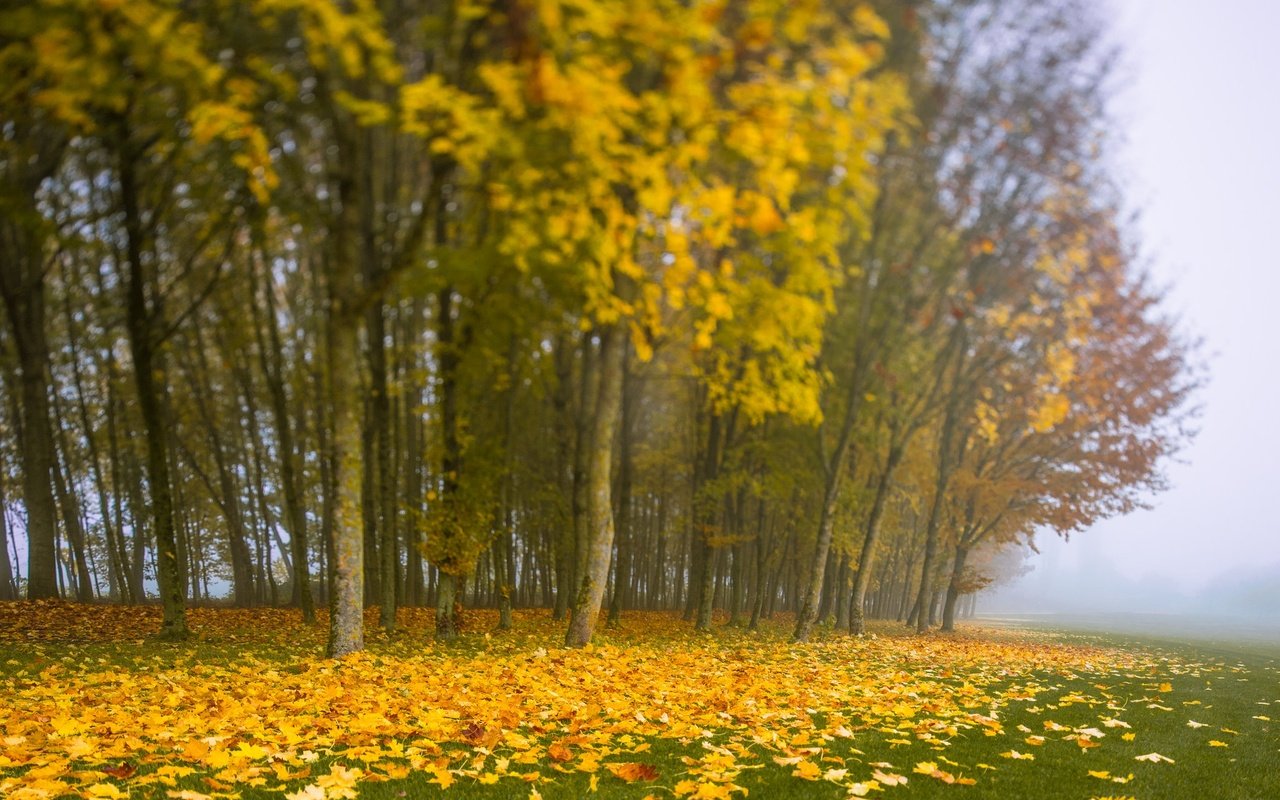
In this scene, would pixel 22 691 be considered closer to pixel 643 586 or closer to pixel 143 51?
pixel 143 51

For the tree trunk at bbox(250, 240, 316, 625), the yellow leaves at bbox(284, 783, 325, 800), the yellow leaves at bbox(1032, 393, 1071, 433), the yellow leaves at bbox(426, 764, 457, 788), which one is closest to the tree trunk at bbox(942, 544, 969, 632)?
the yellow leaves at bbox(1032, 393, 1071, 433)

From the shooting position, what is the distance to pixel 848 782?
4664mm

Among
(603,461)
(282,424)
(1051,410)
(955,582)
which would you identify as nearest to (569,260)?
(603,461)

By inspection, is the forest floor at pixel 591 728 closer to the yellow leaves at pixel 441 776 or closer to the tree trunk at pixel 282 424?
the yellow leaves at pixel 441 776

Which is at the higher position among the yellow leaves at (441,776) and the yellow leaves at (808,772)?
the yellow leaves at (441,776)

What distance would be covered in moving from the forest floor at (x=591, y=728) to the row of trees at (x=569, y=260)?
2.39 metres

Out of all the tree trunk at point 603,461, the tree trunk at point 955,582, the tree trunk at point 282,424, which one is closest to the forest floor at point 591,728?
the tree trunk at point 603,461

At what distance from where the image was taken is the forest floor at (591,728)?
446cm

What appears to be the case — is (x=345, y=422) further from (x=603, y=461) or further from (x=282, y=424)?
(x=282, y=424)

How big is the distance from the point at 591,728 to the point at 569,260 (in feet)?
18.2

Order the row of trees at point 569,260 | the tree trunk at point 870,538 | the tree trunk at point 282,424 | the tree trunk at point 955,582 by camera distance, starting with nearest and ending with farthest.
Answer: the row of trees at point 569,260 < the tree trunk at point 282,424 < the tree trunk at point 870,538 < the tree trunk at point 955,582

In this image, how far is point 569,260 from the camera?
31.0 feet

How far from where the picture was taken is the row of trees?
752 centimetres

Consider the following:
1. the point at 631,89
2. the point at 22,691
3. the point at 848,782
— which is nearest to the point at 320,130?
the point at 631,89
